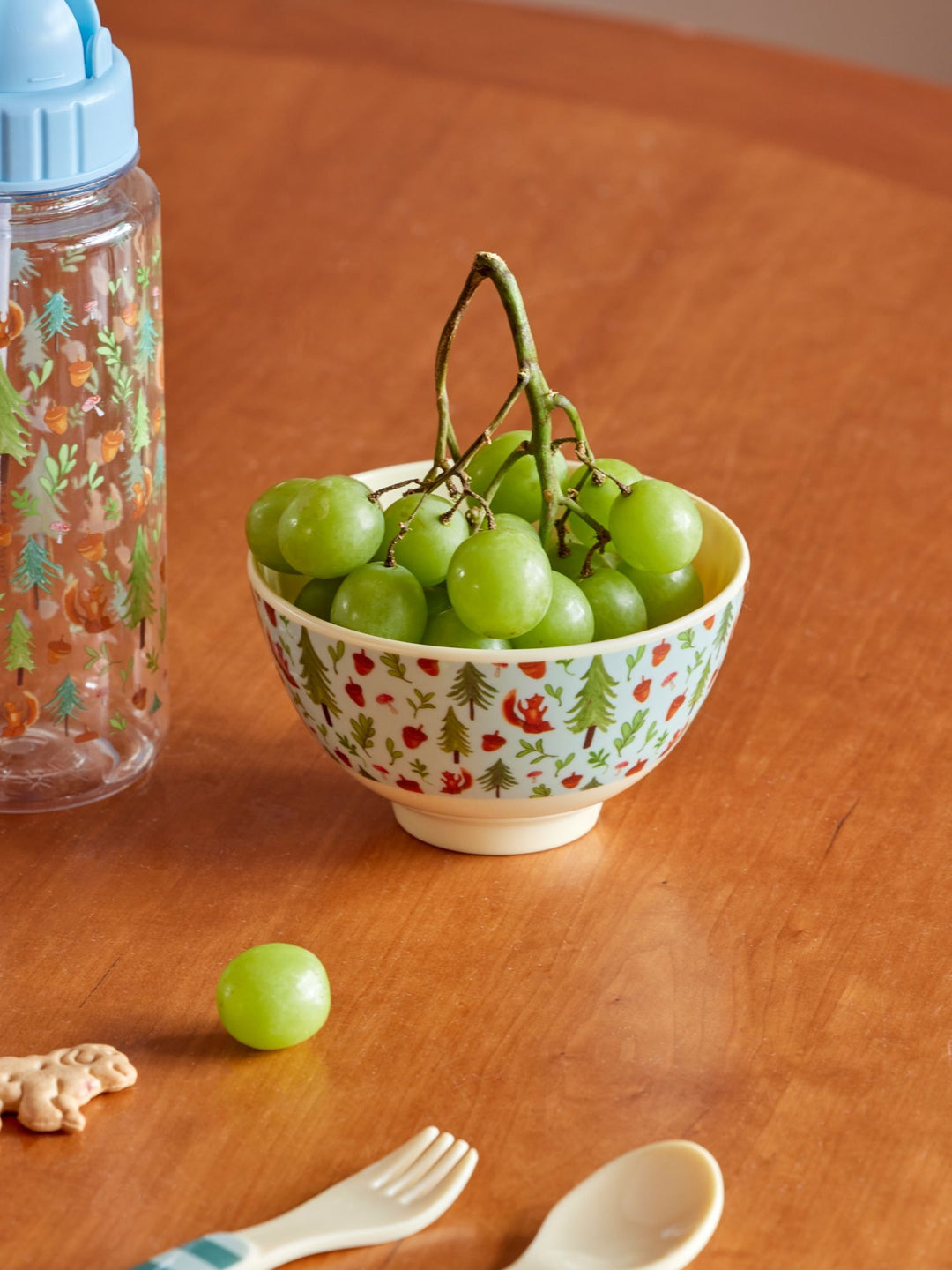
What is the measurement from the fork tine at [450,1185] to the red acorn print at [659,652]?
221 mm

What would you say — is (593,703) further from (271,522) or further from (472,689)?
(271,522)

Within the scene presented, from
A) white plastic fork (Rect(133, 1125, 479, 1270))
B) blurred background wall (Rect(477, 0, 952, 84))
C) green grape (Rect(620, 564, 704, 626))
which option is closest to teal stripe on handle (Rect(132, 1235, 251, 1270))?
white plastic fork (Rect(133, 1125, 479, 1270))

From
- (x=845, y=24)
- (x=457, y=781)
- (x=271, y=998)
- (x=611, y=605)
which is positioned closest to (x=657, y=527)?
(x=611, y=605)

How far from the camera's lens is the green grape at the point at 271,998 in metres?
0.65

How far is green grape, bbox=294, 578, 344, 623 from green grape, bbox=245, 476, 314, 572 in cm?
1

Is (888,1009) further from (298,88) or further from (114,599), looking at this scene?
(298,88)

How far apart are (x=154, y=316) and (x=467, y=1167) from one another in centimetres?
43

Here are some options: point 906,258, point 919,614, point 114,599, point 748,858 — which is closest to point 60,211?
point 114,599

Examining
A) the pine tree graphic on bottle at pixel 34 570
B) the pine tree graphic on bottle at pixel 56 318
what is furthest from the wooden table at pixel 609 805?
the pine tree graphic on bottle at pixel 56 318

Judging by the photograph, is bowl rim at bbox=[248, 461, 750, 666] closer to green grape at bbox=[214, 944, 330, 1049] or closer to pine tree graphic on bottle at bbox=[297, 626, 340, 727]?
pine tree graphic on bottle at bbox=[297, 626, 340, 727]

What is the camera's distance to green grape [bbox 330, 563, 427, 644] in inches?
27.9

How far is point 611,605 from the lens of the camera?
726 millimetres

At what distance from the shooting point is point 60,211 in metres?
0.76

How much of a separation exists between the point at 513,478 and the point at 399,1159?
319mm
